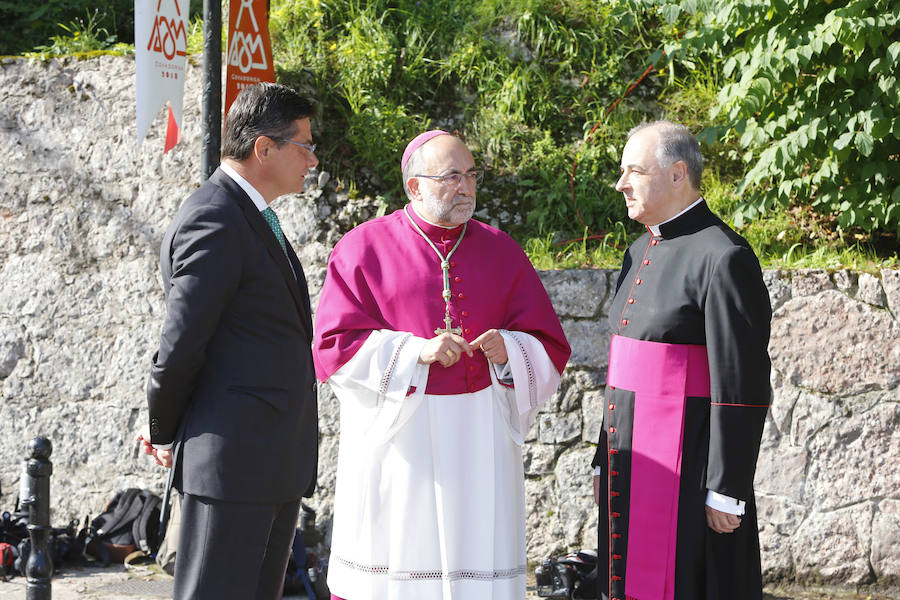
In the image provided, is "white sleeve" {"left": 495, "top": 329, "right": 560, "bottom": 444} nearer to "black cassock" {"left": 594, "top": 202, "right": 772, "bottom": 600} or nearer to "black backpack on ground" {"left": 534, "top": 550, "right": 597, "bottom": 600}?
"black cassock" {"left": 594, "top": 202, "right": 772, "bottom": 600}

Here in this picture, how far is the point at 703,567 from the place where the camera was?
10.8 feet

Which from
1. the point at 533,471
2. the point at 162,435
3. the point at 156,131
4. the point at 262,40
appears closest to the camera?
the point at 162,435

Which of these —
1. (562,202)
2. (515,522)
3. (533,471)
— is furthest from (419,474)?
(562,202)

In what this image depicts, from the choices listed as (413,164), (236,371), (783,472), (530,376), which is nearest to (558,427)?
(783,472)

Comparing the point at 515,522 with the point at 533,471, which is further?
the point at 533,471

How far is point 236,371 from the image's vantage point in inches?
115

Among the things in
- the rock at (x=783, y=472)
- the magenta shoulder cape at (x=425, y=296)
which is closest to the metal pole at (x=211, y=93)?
the magenta shoulder cape at (x=425, y=296)

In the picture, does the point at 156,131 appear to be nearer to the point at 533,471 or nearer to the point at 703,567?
the point at 533,471

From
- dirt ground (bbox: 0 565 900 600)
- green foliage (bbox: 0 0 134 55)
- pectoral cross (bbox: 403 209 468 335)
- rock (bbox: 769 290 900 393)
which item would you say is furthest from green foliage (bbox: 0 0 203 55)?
rock (bbox: 769 290 900 393)

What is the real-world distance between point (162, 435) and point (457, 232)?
4.88 feet

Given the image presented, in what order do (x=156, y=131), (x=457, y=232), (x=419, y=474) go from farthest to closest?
(x=156, y=131)
(x=457, y=232)
(x=419, y=474)

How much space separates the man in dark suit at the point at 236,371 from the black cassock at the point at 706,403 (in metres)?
1.23

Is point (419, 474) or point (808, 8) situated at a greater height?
point (808, 8)

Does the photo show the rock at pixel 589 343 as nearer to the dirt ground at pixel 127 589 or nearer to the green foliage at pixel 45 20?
the dirt ground at pixel 127 589
